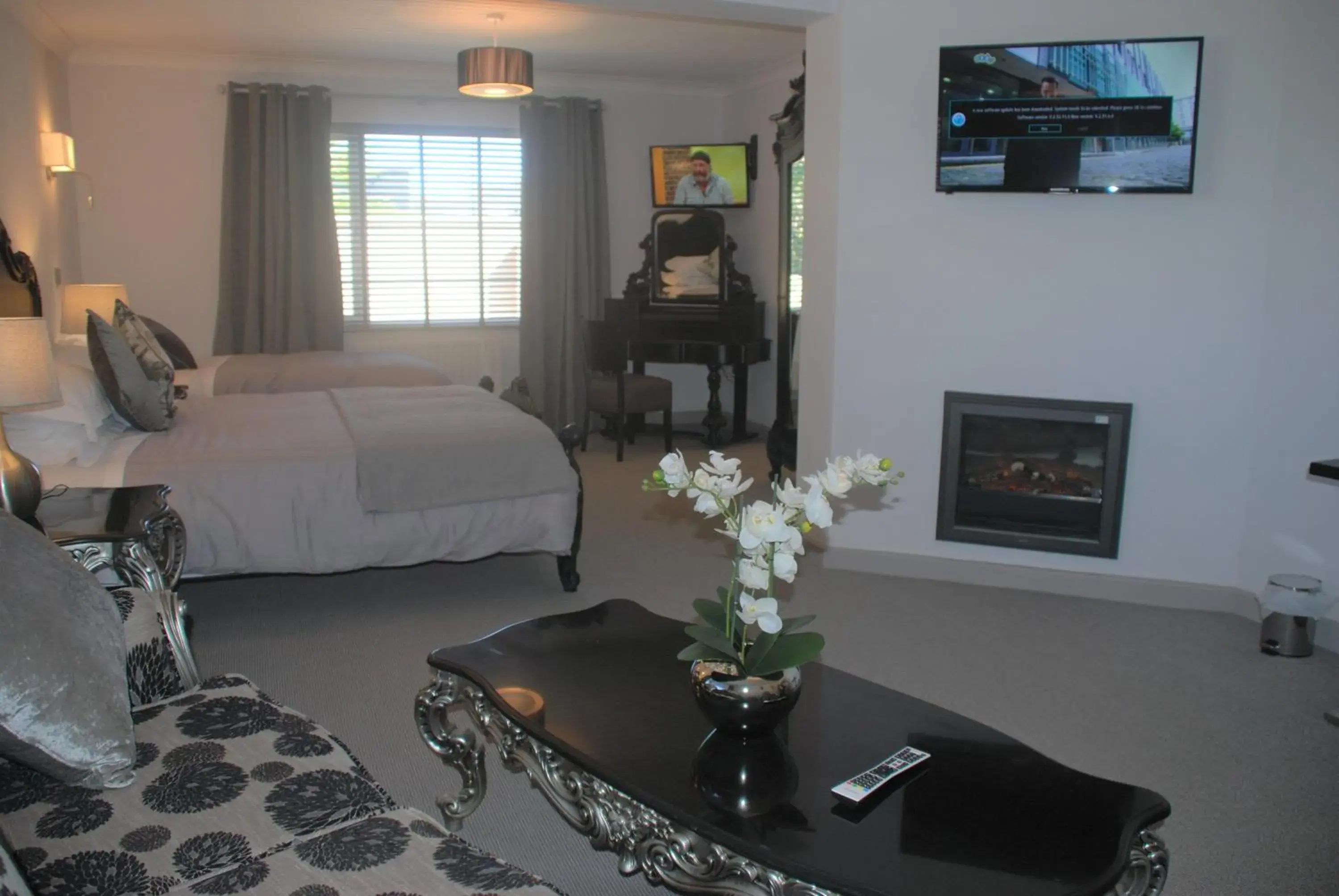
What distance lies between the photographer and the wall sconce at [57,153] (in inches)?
202

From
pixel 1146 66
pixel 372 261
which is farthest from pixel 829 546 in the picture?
pixel 372 261

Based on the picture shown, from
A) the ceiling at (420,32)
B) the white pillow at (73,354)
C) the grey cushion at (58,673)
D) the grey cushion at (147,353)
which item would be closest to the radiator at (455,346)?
the ceiling at (420,32)

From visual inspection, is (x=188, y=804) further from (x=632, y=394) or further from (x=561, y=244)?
(x=561, y=244)

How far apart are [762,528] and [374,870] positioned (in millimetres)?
736

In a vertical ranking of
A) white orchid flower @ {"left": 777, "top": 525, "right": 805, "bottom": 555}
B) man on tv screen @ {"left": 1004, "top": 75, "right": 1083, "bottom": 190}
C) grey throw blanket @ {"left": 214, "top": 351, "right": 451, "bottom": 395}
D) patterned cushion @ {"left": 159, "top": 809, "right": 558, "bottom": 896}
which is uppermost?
man on tv screen @ {"left": 1004, "top": 75, "right": 1083, "bottom": 190}

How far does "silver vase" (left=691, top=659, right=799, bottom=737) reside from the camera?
1644 millimetres

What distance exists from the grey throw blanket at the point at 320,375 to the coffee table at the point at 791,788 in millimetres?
3283

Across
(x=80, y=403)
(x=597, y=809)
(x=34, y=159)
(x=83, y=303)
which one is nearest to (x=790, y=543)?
(x=597, y=809)

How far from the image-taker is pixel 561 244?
6836 mm

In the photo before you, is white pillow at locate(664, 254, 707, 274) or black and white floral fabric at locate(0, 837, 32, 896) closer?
black and white floral fabric at locate(0, 837, 32, 896)

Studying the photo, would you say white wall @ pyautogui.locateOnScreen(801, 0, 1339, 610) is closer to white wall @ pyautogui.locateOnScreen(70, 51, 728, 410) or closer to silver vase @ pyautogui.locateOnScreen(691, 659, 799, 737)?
silver vase @ pyautogui.locateOnScreen(691, 659, 799, 737)

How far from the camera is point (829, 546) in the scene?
4.20 m

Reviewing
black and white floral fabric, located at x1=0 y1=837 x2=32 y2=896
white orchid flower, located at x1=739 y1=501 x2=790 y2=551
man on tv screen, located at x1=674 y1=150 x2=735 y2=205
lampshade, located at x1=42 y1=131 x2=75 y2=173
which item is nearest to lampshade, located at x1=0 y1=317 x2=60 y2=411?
black and white floral fabric, located at x1=0 y1=837 x2=32 y2=896

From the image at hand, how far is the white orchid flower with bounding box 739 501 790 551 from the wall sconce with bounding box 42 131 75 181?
5.06 m
